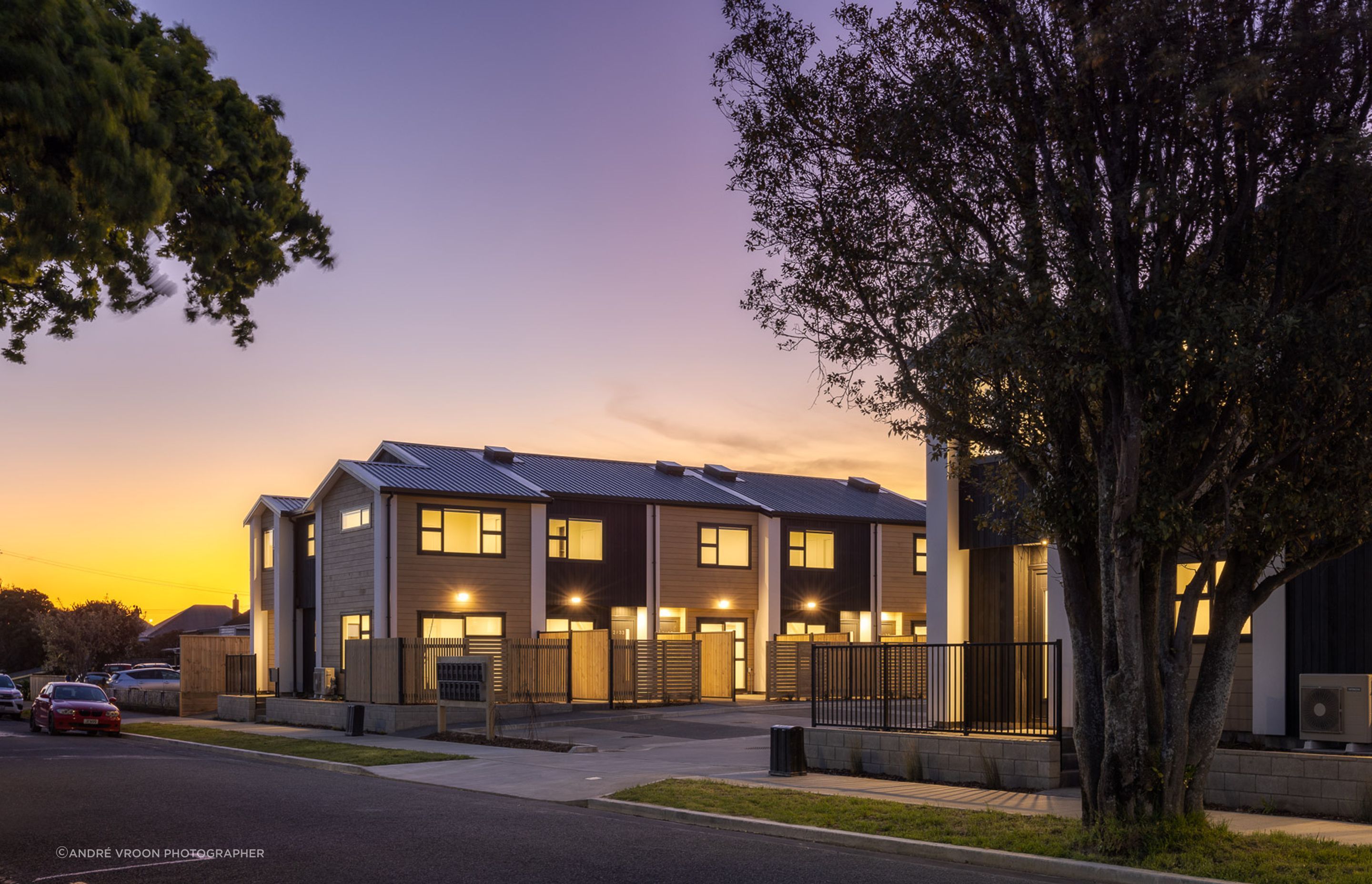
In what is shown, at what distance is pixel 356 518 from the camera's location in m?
39.2

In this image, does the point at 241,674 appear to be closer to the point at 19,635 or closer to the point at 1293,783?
the point at 1293,783

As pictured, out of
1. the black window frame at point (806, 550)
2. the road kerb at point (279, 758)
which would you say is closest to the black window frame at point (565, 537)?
the black window frame at point (806, 550)

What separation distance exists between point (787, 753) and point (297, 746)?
454 inches

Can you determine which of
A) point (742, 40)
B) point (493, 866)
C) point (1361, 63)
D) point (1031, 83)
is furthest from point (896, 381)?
point (493, 866)

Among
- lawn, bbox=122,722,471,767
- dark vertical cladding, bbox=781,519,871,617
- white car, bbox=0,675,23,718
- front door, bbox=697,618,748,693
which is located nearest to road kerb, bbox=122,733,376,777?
lawn, bbox=122,722,471,767

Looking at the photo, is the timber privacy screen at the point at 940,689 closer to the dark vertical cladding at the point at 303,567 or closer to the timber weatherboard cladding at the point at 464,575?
the timber weatherboard cladding at the point at 464,575

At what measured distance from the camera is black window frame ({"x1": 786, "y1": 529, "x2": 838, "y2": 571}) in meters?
44.6

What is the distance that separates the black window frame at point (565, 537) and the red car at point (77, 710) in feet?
42.8

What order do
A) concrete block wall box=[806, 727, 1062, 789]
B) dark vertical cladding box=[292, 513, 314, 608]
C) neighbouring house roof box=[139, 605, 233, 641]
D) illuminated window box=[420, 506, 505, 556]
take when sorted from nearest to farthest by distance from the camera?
1. concrete block wall box=[806, 727, 1062, 789]
2. illuminated window box=[420, 506, 505, 556]
3. dark vertical cladding box=[292, 513, 314, 608]
4. neighbouring house roof box=[139, 605, 233, 641]

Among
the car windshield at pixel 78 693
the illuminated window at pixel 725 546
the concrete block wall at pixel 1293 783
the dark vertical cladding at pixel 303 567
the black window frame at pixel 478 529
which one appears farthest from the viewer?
the dark vertical cladding at pixel 303 567

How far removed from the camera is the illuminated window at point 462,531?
37.9 meters

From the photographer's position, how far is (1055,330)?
11.2 m

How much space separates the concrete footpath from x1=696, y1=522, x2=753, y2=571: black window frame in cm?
1005

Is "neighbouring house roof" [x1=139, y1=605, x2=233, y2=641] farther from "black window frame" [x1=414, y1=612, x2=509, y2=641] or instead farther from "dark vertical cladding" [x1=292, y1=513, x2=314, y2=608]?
"black window frame" [x1=414, y1=612, x2=509, y2=641]
